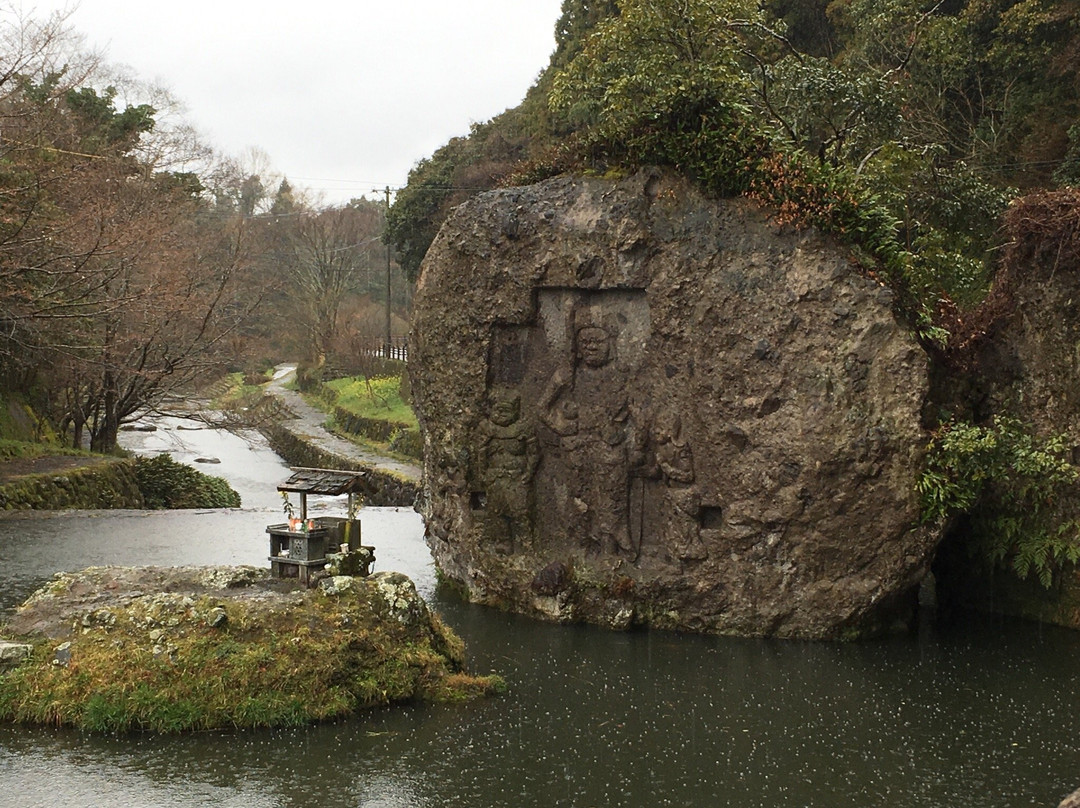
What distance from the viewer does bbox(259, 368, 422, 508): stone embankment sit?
34.4 metres

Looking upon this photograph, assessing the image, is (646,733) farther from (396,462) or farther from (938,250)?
(396,462)

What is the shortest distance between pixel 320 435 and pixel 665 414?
106ft

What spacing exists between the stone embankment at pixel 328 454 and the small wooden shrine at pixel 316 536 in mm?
12828

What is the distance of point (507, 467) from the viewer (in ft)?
59.2

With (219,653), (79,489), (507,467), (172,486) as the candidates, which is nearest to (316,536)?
(219,653)

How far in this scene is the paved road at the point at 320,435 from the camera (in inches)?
1457

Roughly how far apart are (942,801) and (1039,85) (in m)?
22.6

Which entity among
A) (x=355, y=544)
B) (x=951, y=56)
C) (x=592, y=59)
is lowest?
(x=355, y=544)

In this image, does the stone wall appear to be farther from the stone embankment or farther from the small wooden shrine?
the small wooden shrine

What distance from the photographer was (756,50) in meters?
25.2

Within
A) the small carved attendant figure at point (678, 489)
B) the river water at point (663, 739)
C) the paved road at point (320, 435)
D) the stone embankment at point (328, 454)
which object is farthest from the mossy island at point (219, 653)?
the paved road at point (320, 435)

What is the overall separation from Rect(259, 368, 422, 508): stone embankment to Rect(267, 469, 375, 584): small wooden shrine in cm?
1283

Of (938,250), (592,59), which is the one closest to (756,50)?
(592,59)

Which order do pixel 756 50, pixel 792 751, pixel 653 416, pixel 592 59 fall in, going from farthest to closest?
pixel 756 50
pixel 592 59
pixel 653 416
pixel 792 751
